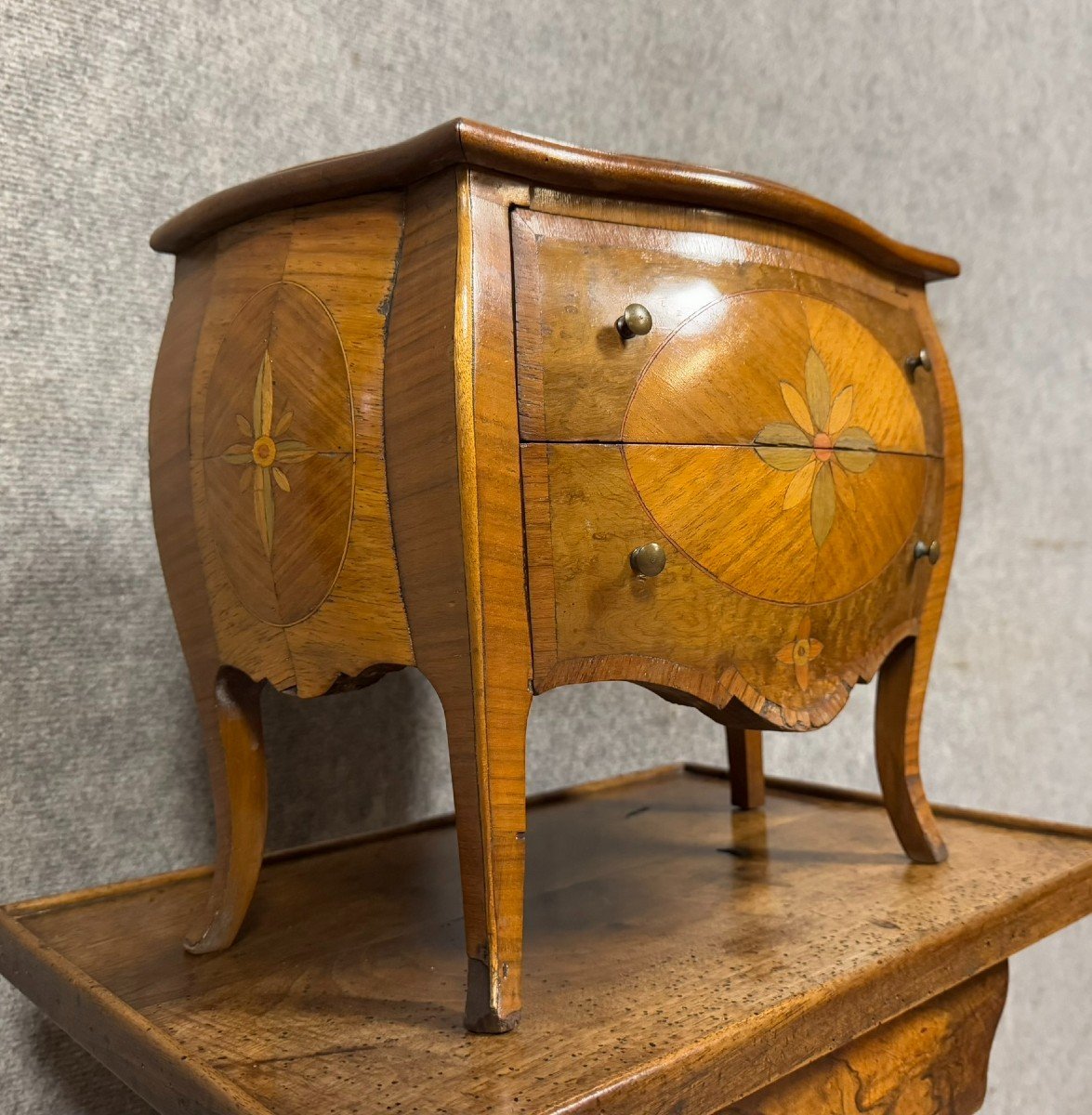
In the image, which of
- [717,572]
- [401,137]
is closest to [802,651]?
[717,572]

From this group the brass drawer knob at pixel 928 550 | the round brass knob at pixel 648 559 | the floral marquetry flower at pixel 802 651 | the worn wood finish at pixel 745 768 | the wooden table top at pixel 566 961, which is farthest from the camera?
the worn wood finish at pixel 745 768

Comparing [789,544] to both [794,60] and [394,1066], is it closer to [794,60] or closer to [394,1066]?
[394,1066]

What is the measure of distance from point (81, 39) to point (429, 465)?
66 centimetres

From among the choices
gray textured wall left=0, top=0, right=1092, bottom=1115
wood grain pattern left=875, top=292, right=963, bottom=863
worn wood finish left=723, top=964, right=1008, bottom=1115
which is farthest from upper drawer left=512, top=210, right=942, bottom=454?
gray textured wall left=0, top=0, right=1092, bottom=1115

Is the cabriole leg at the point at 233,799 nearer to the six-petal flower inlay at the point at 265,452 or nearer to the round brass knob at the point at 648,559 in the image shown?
the six-petal flower inlay at the point at 265,452

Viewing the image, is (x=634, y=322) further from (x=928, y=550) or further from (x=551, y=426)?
(x=928, y=550)

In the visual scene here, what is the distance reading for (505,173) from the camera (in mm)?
648

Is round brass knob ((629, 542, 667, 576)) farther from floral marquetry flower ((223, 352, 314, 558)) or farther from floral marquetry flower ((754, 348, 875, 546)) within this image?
floral marquetry flower ((223, 352, 314, 558))

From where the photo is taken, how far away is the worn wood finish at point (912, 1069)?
0.75 m

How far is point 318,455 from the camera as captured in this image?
679 mm

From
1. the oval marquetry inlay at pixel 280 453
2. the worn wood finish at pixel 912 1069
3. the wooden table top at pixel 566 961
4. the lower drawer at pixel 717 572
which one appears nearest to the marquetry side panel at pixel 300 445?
the oval marquetry inlay at pixel 280 453

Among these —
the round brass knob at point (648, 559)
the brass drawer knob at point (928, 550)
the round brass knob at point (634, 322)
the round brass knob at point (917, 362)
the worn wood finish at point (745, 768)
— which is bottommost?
the worn wood finish at point (745, 768)

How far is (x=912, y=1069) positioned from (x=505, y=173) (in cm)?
73

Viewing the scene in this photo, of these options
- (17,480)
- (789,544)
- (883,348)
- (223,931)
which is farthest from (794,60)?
(223,931)
